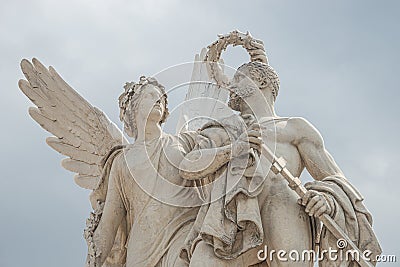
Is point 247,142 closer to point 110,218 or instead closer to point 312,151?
point 312,151

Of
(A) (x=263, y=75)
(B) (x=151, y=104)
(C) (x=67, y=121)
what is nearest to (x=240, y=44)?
(A) (x=263, y=75)

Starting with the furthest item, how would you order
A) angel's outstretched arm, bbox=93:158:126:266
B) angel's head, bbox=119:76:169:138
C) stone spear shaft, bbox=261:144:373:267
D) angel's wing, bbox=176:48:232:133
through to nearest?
angel's wing, bbox=176:48:232:133
angel's head, bbox=119:76:169:138
angel's outstretched arm, bbox=93:158:126:266
stone spear shaft, bbox=261:144:373:267

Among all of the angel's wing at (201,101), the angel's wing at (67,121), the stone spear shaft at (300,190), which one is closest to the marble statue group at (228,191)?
the stone spear shaft at (300,190)

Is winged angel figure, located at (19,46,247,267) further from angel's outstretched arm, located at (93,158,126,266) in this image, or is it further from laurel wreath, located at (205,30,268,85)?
laurel wreath, located at (205,30,268,85)

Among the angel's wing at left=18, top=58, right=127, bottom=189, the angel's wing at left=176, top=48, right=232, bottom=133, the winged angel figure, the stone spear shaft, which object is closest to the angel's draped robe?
the winged angel figure

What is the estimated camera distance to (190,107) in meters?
10.5

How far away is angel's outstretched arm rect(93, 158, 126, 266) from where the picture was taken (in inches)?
335

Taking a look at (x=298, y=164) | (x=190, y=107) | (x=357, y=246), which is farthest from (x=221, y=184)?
(x=190, y=107)

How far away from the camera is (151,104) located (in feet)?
28.8

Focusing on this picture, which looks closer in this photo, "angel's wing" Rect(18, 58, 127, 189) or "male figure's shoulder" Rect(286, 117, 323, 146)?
"male figure's shoulder" Rect(286, 117, 323, 146)

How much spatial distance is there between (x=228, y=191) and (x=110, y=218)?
51.5 inches

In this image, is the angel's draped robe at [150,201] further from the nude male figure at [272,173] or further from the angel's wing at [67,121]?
the angel's wing at [67,121]

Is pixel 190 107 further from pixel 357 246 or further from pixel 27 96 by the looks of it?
pixel 357 246

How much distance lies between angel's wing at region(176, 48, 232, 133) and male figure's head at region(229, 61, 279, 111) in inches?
24.9
